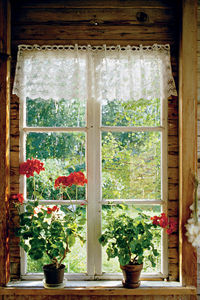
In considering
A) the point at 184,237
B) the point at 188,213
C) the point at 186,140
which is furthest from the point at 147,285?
the point at 186,140

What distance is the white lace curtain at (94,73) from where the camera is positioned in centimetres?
222

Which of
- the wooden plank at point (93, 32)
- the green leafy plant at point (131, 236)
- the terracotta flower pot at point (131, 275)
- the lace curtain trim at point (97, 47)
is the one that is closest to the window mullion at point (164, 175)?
the green leafy plant at point (131, 236)

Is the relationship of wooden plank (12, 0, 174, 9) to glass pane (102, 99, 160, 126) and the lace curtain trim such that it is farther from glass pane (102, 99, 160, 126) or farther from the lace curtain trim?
glass pane (102, 99, 160, 126)

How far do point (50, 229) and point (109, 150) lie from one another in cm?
75

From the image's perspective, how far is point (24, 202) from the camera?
2312 millimetres

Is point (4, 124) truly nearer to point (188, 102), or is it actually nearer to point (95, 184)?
point (95, 184)

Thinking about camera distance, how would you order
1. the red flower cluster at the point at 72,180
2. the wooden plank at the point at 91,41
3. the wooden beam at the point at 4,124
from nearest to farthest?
the red flower cluster at the point at 72,180
the wooden beam at the point at 4,124
the wooden plank at the point at 91,41

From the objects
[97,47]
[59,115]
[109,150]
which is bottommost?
[109,150]

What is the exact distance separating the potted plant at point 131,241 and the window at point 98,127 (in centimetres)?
17

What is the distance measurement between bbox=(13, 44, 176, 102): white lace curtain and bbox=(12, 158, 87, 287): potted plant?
587 mm

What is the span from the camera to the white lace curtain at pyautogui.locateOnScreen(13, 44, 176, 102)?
222 cm

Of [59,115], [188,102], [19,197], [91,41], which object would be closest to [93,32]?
[91,41]

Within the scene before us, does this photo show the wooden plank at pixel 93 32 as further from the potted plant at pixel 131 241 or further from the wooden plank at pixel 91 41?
the potted plant at pixel 131 241

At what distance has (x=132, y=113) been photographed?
233 cm
